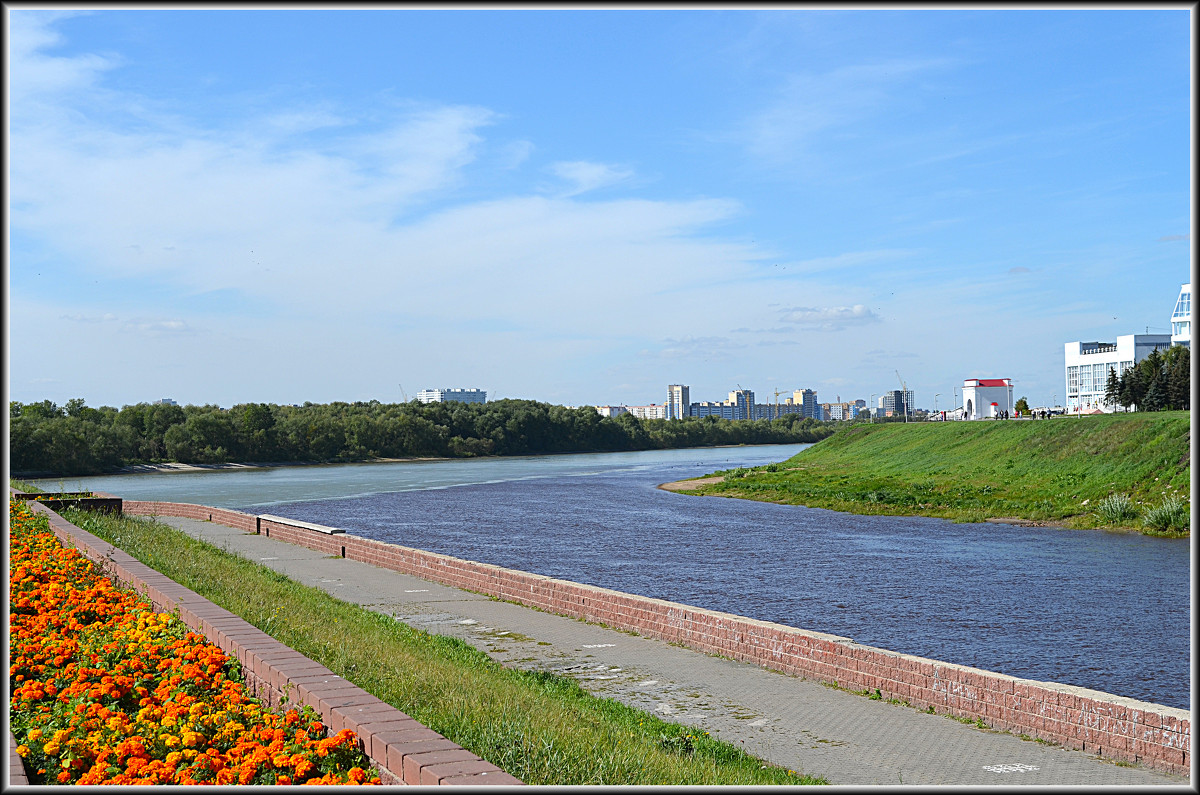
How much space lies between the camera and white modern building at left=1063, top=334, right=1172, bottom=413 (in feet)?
290

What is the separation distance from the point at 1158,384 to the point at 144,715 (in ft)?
214

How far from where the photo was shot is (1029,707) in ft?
24.3

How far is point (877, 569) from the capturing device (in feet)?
67.1

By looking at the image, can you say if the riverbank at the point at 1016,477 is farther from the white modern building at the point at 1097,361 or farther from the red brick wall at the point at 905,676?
the white modern building at the point at 1097,361

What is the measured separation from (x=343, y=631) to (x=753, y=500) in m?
34.3

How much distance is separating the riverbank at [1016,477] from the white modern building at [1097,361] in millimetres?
41083

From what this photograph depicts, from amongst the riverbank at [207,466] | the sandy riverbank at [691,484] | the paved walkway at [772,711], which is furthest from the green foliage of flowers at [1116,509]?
the riverbank at [207,466]

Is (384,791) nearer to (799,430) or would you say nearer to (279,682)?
(279,682)

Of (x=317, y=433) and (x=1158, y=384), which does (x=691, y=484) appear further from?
(x=317, y=433)

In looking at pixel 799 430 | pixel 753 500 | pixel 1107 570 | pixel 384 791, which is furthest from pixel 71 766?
pixel 799 430

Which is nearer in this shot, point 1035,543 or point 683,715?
point 683,715

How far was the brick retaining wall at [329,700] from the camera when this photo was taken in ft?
14.7

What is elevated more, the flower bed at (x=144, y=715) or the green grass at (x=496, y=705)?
the flower bed at (x=144, y=715)

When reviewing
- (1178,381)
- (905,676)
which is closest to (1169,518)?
(905,676)
